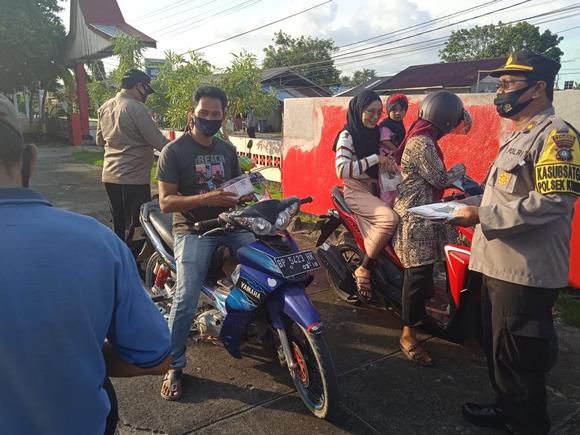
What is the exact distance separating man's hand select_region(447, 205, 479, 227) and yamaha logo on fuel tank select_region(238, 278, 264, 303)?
115 centimetres

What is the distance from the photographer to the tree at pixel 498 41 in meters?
46.6

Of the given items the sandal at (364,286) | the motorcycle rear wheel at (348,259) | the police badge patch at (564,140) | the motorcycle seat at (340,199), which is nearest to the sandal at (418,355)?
the sandal at (364,286)

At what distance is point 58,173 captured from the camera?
1223 centimetres

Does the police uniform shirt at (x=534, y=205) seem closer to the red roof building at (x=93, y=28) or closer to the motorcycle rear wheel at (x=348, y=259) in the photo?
the motorcycle rear wheel at (x=348, y=259)

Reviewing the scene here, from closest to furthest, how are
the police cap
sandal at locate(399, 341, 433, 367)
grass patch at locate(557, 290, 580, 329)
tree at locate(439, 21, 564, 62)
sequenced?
the police cap < sandal at locate(399, 341, 433, 367) < grass patch at locate(557, 290, 580, 329) < tree at locate(439, 21, 564, 62)

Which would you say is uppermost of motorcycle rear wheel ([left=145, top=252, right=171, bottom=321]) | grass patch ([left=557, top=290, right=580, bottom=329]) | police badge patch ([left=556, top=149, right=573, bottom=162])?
police badge patch ([left=556, top=149, right=573, bottom=162])

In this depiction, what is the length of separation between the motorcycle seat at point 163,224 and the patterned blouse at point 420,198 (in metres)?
1.70

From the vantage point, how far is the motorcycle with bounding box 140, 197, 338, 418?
102 inches

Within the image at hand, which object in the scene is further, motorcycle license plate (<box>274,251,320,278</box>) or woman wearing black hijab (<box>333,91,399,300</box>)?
woman wearing black hijab (<box>333,91,399,300</box>)

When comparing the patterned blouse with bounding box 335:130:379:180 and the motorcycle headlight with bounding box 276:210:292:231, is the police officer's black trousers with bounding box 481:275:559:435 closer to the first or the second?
the motorcycle headlight with bounding box 276:210:292:231

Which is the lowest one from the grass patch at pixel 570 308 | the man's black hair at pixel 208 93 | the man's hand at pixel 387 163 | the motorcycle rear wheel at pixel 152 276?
the grass patch at pixel 570 308

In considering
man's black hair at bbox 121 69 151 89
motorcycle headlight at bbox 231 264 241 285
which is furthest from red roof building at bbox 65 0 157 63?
motorcycle headlight at bbox 231 264 241 285

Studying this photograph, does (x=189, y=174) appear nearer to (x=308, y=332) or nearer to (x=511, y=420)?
(x=308, y=332)

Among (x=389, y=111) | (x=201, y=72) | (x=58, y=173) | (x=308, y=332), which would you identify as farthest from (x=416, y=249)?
(x=58, y=173)
